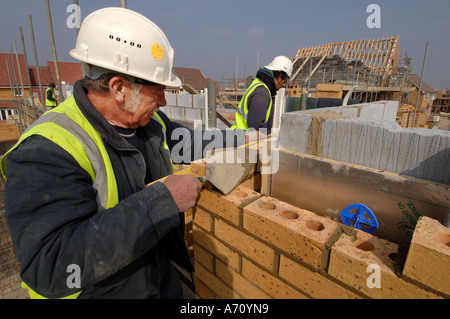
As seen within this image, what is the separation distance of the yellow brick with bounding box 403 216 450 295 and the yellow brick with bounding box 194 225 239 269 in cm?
124

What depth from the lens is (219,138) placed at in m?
2.85

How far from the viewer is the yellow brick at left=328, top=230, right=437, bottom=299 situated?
1.20 metres

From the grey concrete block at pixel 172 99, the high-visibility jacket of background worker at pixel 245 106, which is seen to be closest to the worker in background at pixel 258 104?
the high-visibility jacket of background worker at pixel 245 106

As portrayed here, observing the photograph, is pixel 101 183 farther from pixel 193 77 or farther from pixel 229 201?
pixel 193 77

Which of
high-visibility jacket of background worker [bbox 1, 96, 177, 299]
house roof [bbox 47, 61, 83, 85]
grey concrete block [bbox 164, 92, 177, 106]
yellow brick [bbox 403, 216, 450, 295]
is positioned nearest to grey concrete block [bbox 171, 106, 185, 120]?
grey concrete block [bbox 164, 92, 177, 106]

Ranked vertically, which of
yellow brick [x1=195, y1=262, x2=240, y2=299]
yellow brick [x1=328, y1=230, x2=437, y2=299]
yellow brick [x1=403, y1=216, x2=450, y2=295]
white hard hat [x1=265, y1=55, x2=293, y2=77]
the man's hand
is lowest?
yellow brick [x1=195, y1=262, x2=240, y2=299]

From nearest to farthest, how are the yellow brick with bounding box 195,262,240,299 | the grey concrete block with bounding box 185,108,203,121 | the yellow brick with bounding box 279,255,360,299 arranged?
the yellow brick with bounding box 279,255,360,299
the yellow brick with bounding box 195,262,240,299
the grey concrete block with bounding box 185,108,203,121

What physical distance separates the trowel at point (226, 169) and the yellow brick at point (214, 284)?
978 millimetres

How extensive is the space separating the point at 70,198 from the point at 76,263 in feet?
1.01

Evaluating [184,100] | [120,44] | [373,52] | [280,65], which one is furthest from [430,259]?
[373,52]

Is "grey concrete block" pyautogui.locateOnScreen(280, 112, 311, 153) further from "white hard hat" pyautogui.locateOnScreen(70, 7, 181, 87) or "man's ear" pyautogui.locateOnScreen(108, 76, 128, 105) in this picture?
"man's ear" pyautogui.locateOnScreen(108, 76, 128, 105)

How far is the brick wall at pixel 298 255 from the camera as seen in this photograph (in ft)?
3.74

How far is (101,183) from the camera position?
1.39 metres
